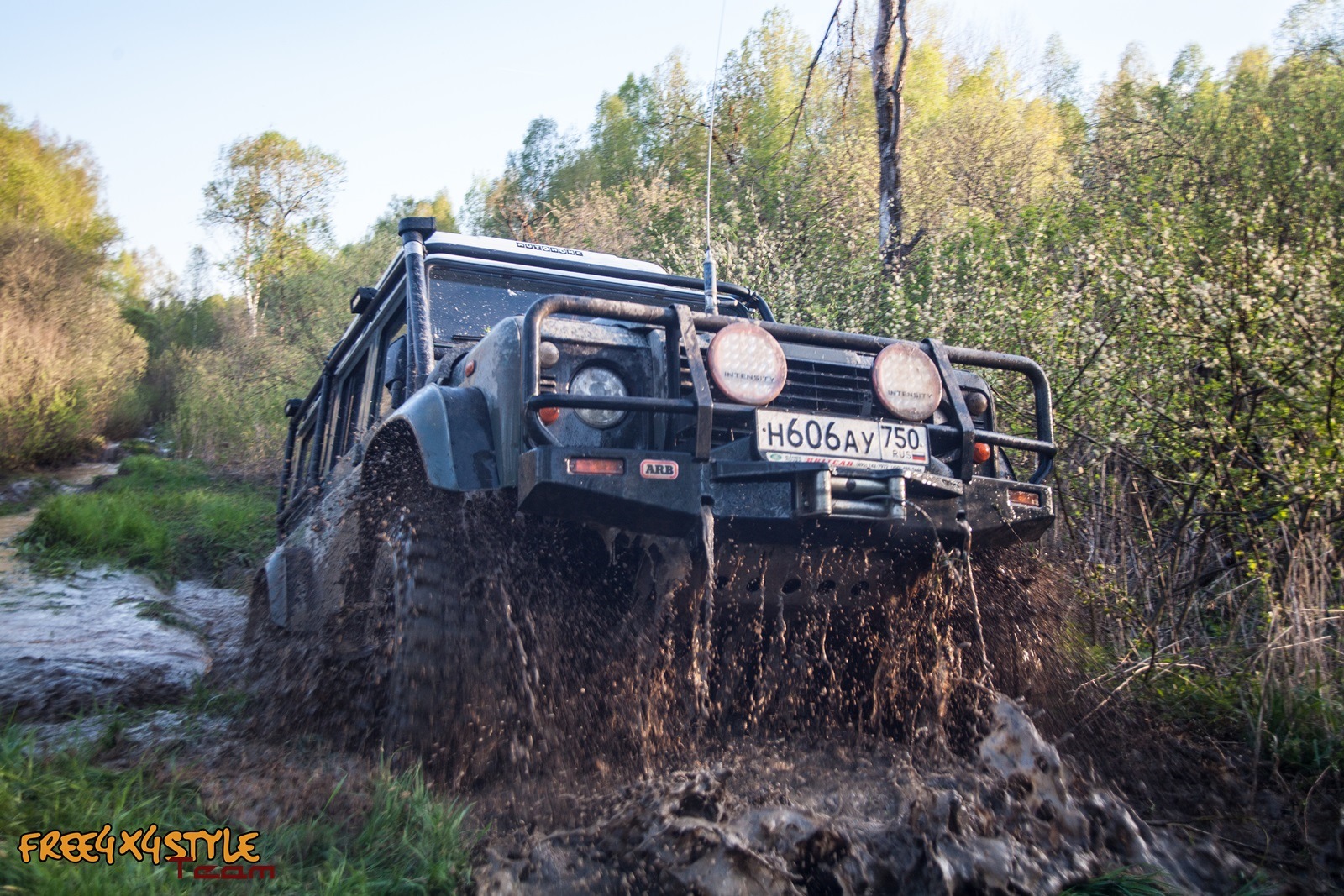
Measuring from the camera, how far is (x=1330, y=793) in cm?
311

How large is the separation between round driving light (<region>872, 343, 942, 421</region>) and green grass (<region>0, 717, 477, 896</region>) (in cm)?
179

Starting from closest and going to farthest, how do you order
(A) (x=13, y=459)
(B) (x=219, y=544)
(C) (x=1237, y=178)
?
→ (C) (x=1237, y=178) → (B) (x=219, y=544) → (A) (x=13, y=459)

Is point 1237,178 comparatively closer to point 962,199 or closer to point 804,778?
point 962,199

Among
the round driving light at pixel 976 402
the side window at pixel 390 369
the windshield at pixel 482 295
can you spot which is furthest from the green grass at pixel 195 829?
the round driving light at pixel 976 402

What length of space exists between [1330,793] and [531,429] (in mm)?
2712

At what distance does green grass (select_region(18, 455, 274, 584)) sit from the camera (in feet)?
33.3

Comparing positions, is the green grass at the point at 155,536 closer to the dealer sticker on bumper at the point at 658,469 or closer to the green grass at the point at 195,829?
the green grass at the point at 195,829

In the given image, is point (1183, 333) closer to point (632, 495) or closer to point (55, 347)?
point (632, 495)

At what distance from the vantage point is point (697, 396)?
287 centimetres

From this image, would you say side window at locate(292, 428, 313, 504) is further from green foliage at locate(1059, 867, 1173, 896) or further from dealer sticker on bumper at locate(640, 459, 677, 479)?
green foliage at locate(1059, 867, 1173, 896)

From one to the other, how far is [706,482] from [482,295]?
2023 millimetres

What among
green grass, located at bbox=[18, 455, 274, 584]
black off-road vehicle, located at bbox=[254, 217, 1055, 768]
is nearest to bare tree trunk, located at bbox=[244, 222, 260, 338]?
green grass, located at bbox=[18, 455, 274, 584]

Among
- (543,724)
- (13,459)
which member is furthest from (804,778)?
(13,459)

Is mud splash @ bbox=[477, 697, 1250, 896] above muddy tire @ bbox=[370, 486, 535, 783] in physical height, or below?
below
